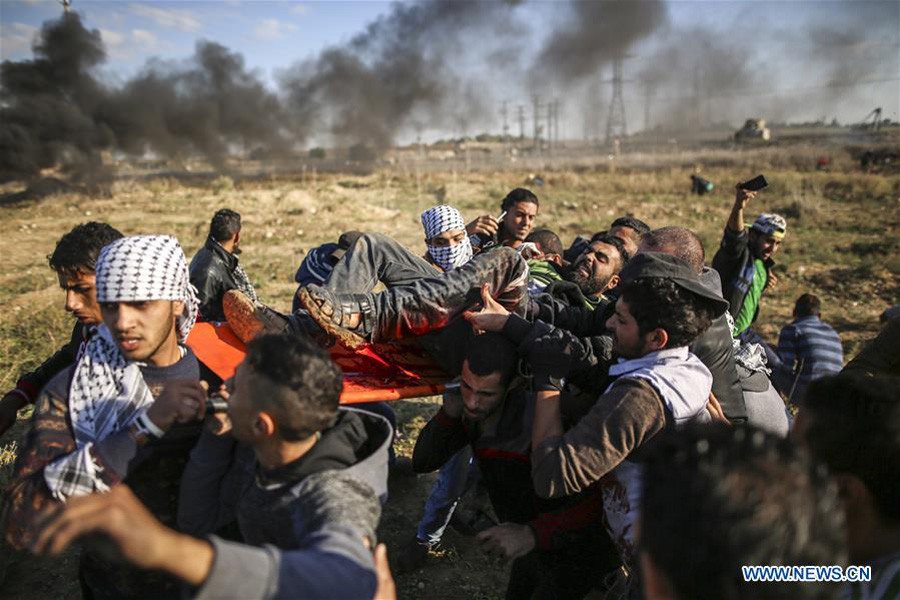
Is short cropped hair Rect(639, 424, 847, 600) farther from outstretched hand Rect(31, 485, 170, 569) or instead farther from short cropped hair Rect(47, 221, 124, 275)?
short cropped hair Rect(47, 221, 124, 275)

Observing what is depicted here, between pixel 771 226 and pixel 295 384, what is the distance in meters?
4.69

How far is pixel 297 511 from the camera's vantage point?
4.91 feet

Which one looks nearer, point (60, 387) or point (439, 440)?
point (60, 387)

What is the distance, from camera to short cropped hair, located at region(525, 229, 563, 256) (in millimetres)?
4770

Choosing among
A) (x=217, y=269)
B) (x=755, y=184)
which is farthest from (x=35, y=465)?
(x=755, y=184)

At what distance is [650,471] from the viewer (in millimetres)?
1177

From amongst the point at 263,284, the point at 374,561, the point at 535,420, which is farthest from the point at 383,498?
the point at 263,284

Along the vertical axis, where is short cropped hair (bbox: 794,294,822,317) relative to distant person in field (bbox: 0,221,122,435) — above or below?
below

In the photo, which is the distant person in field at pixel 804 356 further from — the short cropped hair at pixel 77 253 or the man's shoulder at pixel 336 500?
the short cropped hair at pixel 77 253

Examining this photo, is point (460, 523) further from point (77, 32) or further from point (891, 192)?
point (77, 32)

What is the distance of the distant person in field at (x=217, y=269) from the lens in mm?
4820

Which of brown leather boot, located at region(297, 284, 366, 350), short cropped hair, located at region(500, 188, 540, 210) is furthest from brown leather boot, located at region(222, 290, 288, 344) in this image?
short cropped hair, located at region(500, 188, 540, 210)

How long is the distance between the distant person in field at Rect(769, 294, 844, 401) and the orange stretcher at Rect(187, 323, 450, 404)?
318cm

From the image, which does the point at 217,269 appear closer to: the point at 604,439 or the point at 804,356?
the point at 604,439
